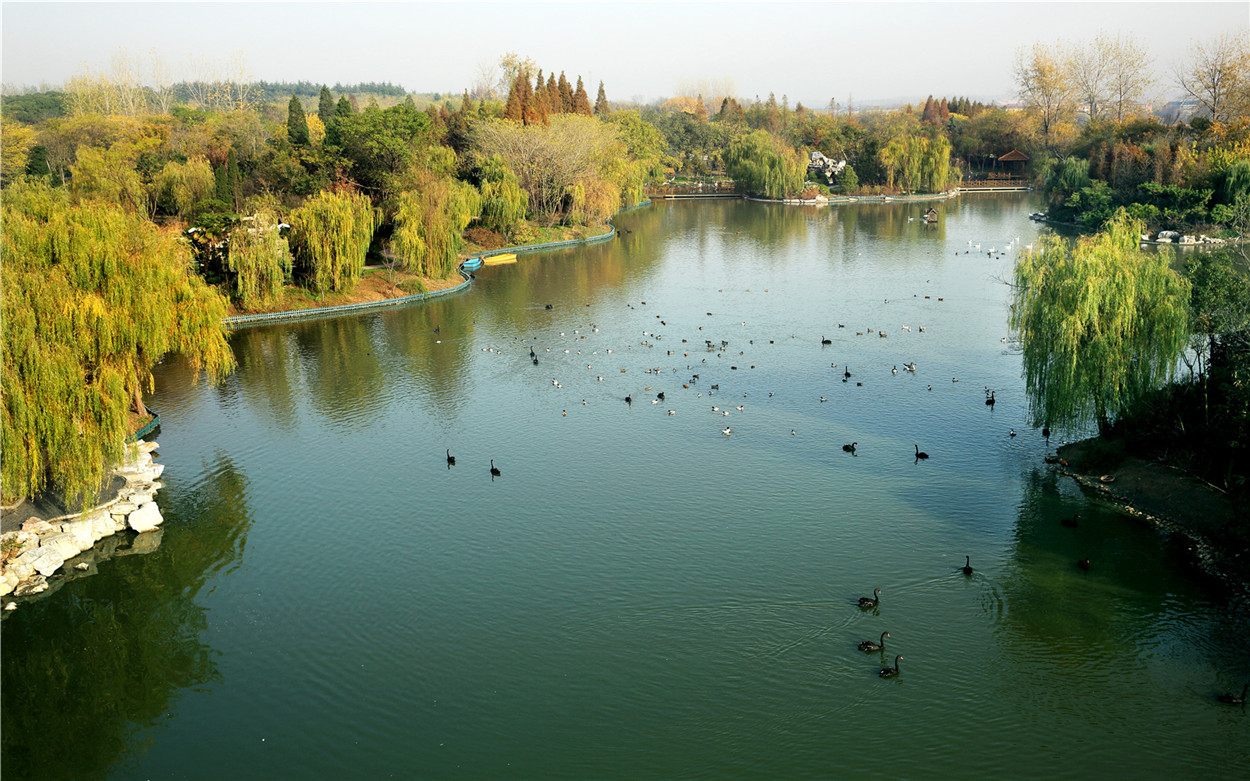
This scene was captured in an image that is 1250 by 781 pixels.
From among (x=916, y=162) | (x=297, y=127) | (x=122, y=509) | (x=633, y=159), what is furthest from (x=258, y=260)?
(x=916, y=162)

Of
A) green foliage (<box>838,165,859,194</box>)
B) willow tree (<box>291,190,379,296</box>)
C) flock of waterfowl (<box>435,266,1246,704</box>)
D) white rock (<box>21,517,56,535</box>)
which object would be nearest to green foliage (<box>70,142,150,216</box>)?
willow tree (<box>291,190,379,296</box>)

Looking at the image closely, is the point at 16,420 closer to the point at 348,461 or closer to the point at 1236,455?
the point at 348,461

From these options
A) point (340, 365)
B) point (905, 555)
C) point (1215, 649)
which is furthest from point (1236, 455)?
point (340, 365)

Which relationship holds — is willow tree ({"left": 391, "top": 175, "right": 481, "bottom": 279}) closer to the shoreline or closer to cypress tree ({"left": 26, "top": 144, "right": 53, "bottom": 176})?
cypress tree ({"left": 26, "top": 144, "right": 53, "bottom": 176})

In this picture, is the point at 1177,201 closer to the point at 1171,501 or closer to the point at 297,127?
the point at 1171,501

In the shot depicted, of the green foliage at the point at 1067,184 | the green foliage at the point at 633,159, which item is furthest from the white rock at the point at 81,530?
the green foliage at the point at 1067,184

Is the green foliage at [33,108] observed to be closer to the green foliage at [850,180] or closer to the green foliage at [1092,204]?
the green foliage at [850,180]
